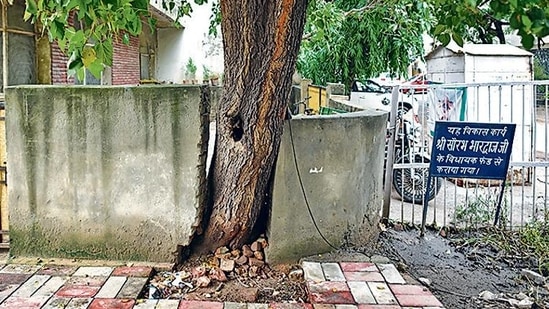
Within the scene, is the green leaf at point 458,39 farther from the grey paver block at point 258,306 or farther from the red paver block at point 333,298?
the grey paver block at point 258,306

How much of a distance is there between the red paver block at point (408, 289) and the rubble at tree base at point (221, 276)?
0.59m

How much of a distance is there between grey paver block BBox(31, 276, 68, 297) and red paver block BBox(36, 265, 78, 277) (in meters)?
0.07

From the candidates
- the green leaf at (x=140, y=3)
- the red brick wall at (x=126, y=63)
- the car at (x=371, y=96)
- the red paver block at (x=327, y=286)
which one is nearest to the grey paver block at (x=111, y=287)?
the red paver block at (x=327, y=286)

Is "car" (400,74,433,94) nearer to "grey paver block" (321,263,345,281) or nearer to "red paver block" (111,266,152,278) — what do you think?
"grey paver block" (321,263,345,281)


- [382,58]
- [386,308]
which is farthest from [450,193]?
[386,308]

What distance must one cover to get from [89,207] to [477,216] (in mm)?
3428

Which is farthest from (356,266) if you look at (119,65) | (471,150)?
(119,65)

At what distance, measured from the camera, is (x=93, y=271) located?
345 centimetres

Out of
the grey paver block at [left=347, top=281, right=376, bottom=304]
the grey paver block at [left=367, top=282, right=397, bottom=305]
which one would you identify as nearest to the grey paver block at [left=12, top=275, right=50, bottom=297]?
the grey paver block at [left=347, top=281, right=376, bottom=304]

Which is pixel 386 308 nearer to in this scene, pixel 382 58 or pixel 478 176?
pixel 478 176

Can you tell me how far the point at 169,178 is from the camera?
142 inches

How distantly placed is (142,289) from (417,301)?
163 centimetres

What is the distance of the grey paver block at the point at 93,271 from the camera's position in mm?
3389

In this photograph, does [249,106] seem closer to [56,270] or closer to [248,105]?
[248,105]
